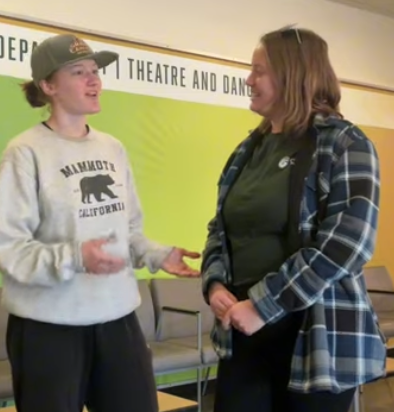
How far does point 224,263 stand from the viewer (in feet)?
5.64

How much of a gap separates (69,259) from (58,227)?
141mm

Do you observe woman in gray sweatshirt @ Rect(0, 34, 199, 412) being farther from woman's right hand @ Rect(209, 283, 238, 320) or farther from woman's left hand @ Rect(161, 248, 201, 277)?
woman's right hand @ Rect(209, 283, 238, 320)

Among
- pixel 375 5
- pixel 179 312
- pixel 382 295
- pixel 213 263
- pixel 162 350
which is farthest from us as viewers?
pixel 375 5

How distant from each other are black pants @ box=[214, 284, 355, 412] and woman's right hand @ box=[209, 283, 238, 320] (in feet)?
0.10

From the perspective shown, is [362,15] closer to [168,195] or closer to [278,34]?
[168,195]

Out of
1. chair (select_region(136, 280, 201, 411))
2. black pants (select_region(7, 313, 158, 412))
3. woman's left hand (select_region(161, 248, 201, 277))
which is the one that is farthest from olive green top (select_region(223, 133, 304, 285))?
chair (select_region(136, 280, 201, 411))

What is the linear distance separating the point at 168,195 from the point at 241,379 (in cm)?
282

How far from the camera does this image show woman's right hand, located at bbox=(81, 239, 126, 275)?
63.4 inches

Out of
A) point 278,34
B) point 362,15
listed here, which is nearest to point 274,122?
point 278,34

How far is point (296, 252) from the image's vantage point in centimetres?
155

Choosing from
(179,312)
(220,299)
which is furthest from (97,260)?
(179,312)

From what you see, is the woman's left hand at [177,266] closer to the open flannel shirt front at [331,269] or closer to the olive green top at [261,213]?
the olive green top at [261,213]

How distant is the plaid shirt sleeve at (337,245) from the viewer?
147 cm

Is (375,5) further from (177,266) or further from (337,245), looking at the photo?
(337,245)
